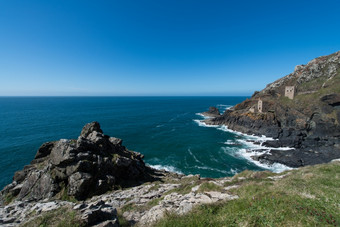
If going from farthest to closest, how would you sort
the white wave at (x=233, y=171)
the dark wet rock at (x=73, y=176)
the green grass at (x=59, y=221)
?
the white wave at (x=233, y=171) < the dark wet rock at (x=73, y=176) < the green grass at (x=59, y=221)

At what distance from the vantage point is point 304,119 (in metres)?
49.0

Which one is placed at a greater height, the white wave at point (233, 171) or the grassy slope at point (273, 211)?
the grassy slope at point (273, 211)

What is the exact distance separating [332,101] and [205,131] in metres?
42.6

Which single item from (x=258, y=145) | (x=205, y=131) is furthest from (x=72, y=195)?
(x=205, y=131)

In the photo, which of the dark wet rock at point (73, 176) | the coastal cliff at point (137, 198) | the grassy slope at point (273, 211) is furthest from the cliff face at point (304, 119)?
the dark wet rock at point (73, 176)

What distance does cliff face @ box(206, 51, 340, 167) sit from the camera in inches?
1383

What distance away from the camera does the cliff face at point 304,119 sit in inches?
1383

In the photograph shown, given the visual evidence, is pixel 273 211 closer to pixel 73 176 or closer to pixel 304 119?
pixel 73 176

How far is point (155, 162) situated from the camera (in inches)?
1405

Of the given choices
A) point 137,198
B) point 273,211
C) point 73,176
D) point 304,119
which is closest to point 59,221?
point 137,198

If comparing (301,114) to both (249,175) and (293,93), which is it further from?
(249,175)

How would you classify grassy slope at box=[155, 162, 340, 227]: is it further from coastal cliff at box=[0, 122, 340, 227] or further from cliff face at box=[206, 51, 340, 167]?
cliff face at box=[206, 51, 340, 167]

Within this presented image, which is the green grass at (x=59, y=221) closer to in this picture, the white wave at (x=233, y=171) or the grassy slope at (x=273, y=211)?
the grassy slope at (x=273, y=211)

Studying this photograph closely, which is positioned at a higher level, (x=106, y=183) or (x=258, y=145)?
(x=106, y=183)
